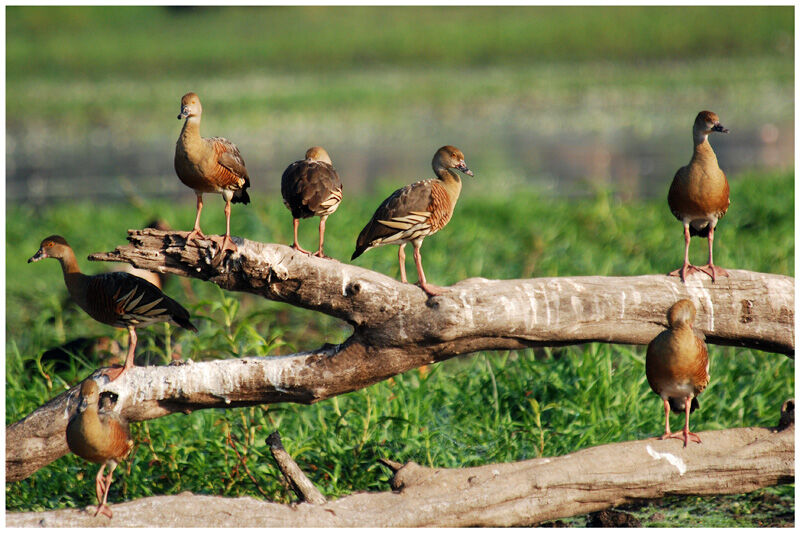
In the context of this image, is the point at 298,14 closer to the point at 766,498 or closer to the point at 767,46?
the point at 767,46

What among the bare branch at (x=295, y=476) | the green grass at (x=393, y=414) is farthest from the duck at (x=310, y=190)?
the green grass at (x=393, y=414)

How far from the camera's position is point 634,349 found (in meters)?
6.05

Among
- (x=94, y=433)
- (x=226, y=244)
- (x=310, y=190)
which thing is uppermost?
(x=310, y=190)

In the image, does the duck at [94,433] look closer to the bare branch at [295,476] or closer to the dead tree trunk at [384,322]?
the dead tree trunk at [384,322]

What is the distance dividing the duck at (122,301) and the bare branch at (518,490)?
2.19ft

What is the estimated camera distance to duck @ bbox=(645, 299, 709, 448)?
11.9 feet

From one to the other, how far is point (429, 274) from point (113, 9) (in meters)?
33.5

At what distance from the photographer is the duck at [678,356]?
143 inches

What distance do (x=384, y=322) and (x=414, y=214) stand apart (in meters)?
0.47

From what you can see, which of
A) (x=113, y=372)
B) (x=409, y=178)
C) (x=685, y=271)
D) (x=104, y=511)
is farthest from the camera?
(x=409, y=178)

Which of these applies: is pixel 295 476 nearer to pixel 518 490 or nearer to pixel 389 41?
pixel 518 490

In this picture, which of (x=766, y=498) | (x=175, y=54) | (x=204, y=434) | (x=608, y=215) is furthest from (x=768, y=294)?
(x=175, y=54)

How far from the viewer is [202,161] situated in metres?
3.57

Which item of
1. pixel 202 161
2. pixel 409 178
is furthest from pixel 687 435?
pixel 409 178
